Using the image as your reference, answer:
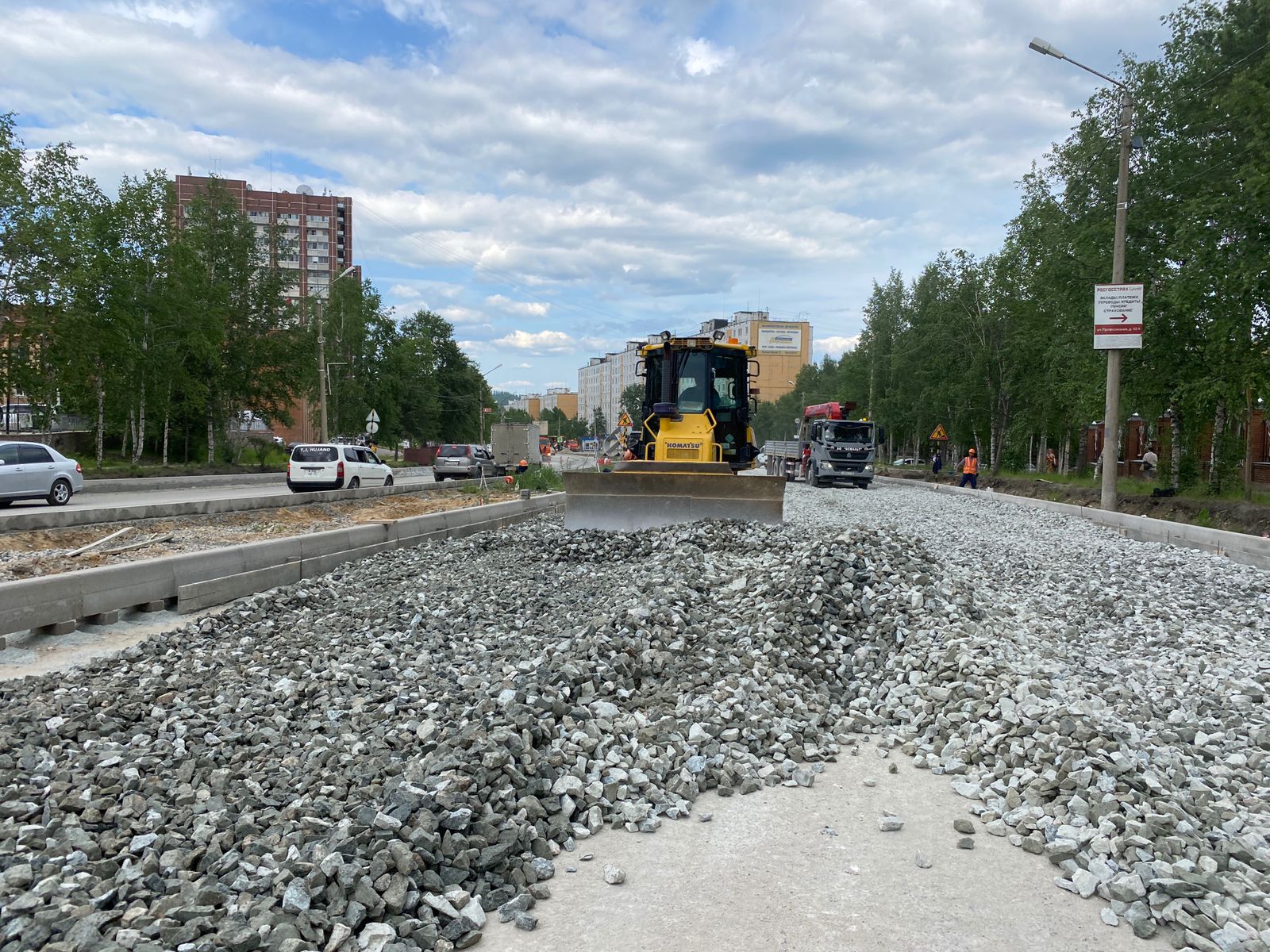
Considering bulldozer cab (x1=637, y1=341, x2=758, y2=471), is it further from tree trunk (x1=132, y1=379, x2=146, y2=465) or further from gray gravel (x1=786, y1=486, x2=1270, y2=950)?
tree trunk (x1=132, y1=379, x2=146, y2=465)

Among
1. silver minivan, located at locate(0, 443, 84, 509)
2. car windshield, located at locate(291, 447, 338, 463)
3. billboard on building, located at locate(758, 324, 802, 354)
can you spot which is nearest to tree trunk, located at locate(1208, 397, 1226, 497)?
car windshield, located at locate(291, 447, 338, 463)

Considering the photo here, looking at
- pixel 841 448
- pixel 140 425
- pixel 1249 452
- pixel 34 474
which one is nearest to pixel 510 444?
pixel 841 448

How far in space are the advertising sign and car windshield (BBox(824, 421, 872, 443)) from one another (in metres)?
13.4

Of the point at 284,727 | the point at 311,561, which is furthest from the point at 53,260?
the point at 284,727

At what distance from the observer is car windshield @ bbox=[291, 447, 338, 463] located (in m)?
24.8

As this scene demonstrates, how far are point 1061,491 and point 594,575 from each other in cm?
2192

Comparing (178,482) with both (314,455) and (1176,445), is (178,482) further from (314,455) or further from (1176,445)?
(1176,445)

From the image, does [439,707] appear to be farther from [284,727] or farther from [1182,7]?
[1182,7]

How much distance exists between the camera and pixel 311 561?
10438 mm

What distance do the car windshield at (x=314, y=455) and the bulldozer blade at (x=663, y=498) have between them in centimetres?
1436

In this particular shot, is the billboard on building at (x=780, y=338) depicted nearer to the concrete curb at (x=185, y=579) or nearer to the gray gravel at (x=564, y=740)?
the concrete curb at (x=185, y=579)

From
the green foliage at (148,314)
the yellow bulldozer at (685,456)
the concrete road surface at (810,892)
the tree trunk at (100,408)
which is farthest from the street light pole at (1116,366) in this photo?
the tree trunk at (100,408)

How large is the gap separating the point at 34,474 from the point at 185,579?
13281 mm

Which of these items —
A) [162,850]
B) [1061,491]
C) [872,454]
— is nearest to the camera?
[162,850]
